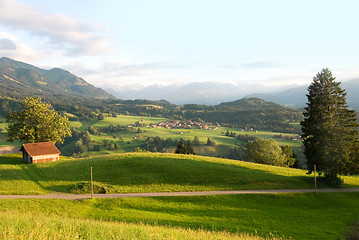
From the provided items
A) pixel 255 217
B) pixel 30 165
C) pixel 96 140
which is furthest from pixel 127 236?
pixel 96 140

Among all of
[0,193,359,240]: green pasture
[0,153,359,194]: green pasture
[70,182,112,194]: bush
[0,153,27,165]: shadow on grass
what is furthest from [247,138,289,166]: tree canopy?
[0,153,27,165]: shadow on grass

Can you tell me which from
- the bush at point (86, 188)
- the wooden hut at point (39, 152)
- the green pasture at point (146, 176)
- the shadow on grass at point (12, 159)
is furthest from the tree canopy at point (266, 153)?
the shadow on grass at point (12, 159)

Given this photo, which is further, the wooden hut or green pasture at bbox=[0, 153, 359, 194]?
the wooden hut

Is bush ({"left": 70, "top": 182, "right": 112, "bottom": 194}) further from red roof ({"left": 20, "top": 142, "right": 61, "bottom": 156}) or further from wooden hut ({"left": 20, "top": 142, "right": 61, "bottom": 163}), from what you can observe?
red roof ({"left": 20, "top": 142, "right": 61, "bottom": 156})

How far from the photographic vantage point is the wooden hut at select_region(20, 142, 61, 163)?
185 ft

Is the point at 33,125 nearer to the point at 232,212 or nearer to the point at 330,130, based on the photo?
the point at 232,212

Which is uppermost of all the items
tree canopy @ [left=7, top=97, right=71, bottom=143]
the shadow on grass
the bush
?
tree canopy @ [left=7, top=97, right=71, bottom=143]

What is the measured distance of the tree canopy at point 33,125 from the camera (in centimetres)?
6456

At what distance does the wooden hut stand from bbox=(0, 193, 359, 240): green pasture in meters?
27.2

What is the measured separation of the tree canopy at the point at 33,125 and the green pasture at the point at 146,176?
12.8m

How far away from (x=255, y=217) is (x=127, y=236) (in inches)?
1030

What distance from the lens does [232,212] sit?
3219 cm

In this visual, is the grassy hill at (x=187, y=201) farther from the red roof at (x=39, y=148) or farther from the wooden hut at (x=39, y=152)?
the red roof at (x=39, y=148)

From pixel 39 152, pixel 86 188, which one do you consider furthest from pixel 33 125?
pixel 86 188
